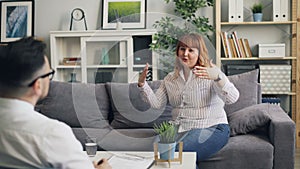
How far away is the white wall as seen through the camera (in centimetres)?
532

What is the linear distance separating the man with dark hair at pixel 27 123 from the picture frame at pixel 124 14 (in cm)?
385

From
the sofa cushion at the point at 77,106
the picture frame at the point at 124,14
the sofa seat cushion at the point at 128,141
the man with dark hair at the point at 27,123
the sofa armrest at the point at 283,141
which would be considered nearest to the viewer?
the man with dark hair at the point at 27,123

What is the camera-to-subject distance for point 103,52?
17.1 ft

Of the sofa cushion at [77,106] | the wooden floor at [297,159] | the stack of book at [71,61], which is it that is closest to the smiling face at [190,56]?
the sofa cushion at [77,106]

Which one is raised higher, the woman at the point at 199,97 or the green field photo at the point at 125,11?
the green field photo at the point at 125,11

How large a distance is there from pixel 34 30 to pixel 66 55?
1.59ft

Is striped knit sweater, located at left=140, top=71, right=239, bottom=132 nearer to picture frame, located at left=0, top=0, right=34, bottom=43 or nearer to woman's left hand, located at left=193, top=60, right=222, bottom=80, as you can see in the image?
woman's left hand, located at left=193, top=60, right=222, bottom=80

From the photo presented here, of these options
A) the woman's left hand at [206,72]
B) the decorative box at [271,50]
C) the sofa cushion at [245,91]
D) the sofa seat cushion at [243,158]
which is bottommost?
the sofa seat cushion at [243,158]

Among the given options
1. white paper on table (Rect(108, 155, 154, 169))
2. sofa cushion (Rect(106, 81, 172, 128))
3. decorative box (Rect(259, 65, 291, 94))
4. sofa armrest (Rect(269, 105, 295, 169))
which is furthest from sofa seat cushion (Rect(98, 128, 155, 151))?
decorative box (Rect(259, 65, 291, 94))

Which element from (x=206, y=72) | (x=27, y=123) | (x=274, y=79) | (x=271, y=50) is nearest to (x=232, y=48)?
(x=271, y=50)

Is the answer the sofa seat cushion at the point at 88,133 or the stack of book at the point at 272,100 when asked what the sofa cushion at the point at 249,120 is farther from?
the stack of book at the point at 272,100

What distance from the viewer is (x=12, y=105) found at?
136 centimetres

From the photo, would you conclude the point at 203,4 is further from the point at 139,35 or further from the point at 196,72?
the point at 196,72

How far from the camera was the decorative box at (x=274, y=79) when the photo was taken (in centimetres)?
486
